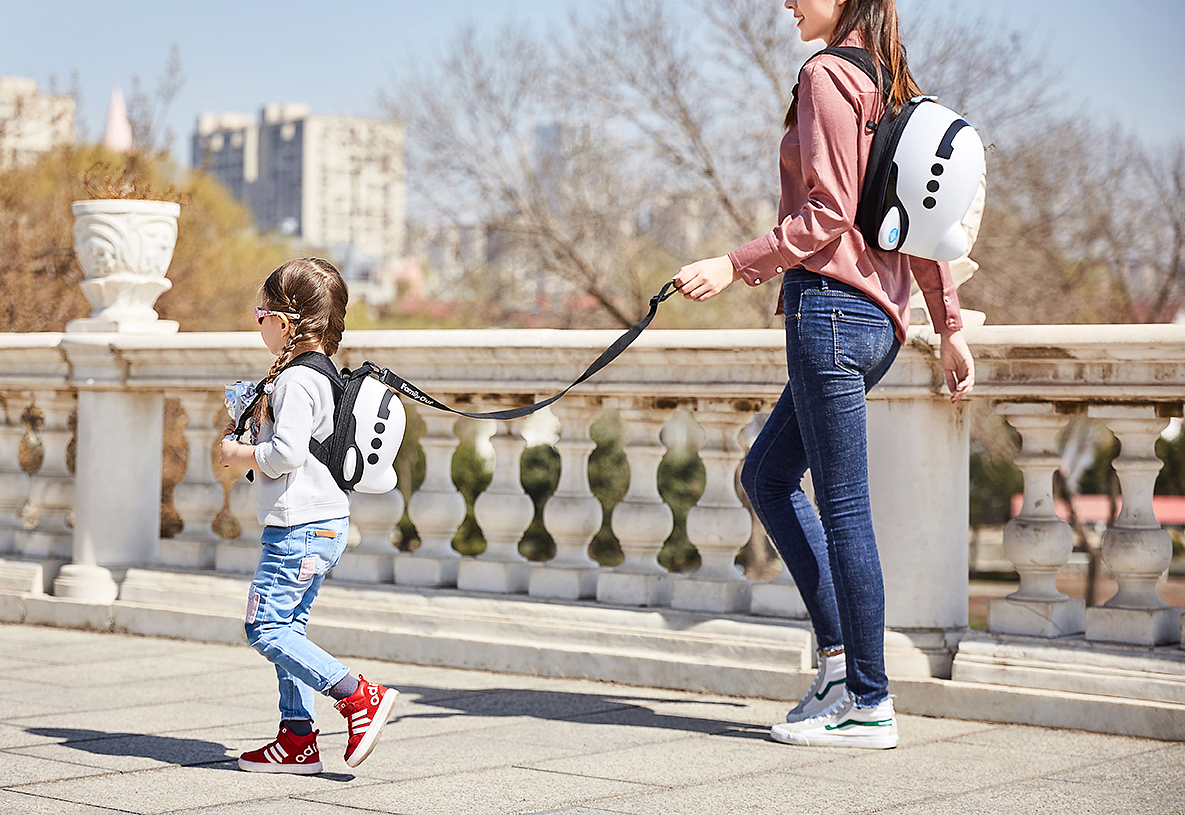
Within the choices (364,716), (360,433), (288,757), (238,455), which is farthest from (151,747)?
(360,433)

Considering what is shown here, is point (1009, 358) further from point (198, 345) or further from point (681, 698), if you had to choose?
point (198, 345)

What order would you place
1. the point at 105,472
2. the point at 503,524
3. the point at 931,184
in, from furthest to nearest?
the point at 105,472, the point at 503,524, the point at 931,184

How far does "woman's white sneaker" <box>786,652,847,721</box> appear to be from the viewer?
157 inches

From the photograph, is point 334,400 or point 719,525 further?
point 719,525

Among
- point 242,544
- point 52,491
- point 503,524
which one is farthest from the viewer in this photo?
point 52,491

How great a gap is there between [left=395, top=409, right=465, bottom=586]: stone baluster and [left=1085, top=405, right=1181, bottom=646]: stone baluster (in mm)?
2461

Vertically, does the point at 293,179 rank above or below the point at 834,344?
above

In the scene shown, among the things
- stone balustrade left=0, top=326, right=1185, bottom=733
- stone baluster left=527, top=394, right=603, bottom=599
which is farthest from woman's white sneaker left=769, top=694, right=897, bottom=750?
stone baluster left=527, top=394, right=603, bottom=599

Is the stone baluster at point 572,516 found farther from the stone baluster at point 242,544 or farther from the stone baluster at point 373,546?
the stone baluster at point 242,544

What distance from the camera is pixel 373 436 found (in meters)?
3.58

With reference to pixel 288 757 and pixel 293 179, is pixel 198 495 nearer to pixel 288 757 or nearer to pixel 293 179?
pixel 288 757

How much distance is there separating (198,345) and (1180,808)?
4192 mm

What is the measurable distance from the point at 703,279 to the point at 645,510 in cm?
185

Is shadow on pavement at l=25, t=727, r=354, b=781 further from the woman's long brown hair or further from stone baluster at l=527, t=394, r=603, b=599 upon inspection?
the woman's long brown hair
